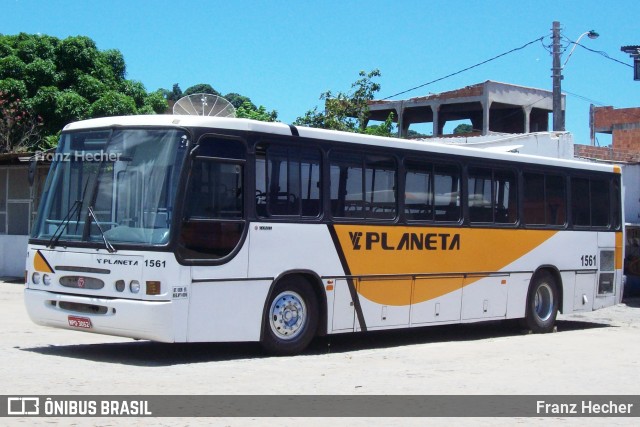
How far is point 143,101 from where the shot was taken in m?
34.2

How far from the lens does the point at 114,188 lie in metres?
11.1

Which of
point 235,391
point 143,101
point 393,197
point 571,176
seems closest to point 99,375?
point 235,391

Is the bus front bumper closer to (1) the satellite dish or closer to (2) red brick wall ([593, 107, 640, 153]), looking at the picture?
(1) the satellite dish

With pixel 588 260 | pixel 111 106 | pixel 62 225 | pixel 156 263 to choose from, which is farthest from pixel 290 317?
pixel 111 106

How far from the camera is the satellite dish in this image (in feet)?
53.5

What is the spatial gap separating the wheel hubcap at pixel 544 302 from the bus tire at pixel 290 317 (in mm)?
5775

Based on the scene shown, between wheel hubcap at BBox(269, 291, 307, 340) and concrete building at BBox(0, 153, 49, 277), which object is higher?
concrete building at BBox(0, 153, 49, 277)

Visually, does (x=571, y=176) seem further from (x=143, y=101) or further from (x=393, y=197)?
(x=143, y=101)

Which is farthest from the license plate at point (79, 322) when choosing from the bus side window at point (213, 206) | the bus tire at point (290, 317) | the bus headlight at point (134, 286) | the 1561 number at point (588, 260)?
the 1561 number at point (588, 260)

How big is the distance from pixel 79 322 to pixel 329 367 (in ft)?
9.77

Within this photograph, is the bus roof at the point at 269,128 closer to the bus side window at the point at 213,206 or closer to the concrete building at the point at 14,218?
the bus side window at the point at 213,206

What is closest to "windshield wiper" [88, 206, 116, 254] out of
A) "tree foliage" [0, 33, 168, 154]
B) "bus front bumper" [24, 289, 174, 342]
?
"bus front bumper" [24, 289, 174, 342]

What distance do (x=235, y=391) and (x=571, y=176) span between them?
10140mm

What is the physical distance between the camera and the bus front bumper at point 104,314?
416 inches
